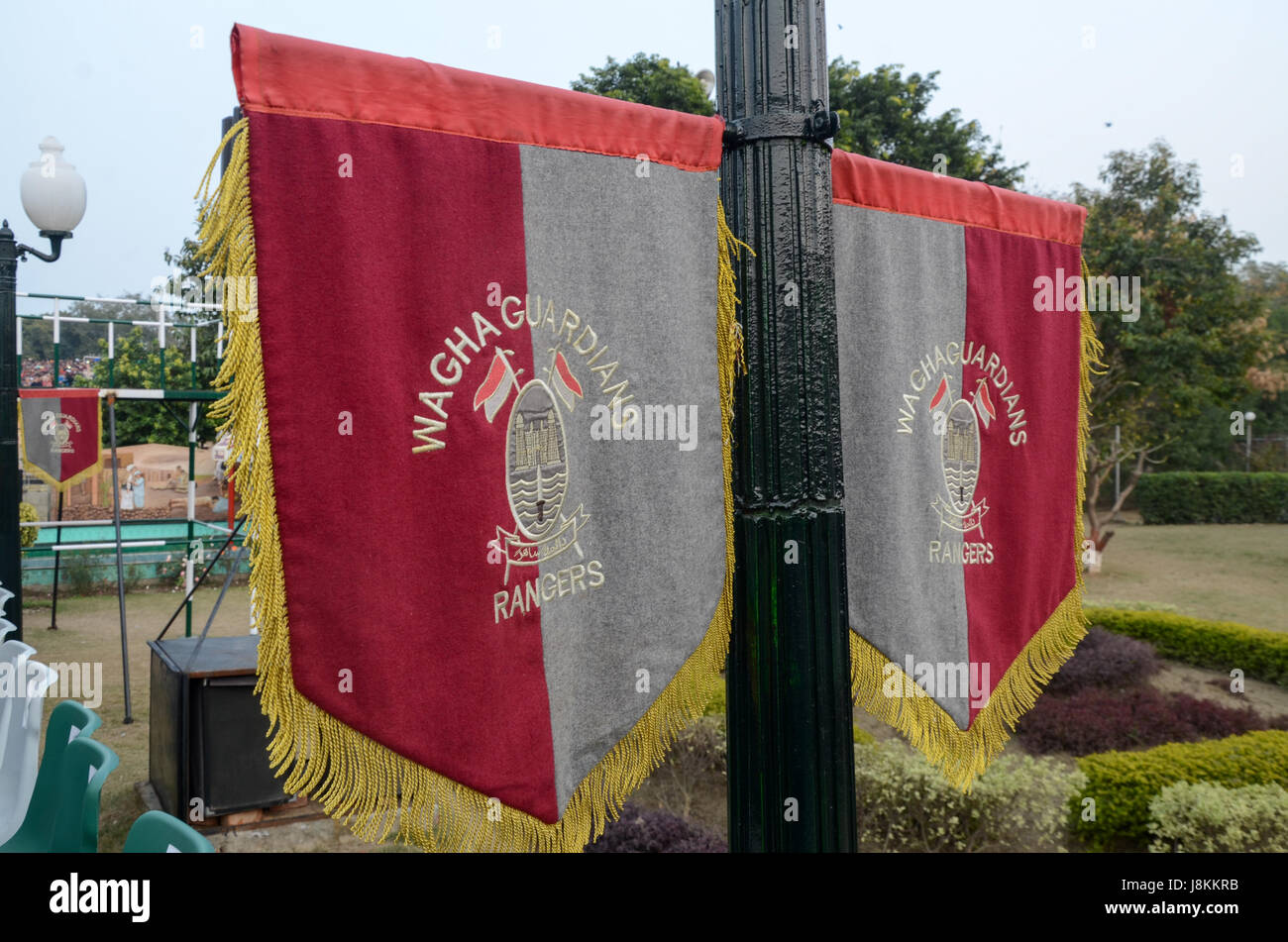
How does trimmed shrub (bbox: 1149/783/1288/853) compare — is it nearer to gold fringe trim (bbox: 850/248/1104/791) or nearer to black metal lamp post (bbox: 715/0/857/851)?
gold fringe trim (bbox: 850/248/1104/791)

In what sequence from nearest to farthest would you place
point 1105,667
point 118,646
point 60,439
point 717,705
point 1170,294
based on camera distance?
point 717,705 < point 1105,667 < point 118,646 < point 60,439 < point 1170,294

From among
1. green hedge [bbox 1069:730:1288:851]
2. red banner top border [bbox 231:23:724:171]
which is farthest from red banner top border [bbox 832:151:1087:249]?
green hedge [bbox 1069:730:1288:851]

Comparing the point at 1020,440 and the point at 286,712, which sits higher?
the point at 1020,440

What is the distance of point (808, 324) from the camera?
183 cm

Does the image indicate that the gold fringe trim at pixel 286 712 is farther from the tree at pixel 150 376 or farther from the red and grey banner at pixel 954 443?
the tree at pixel 150 376

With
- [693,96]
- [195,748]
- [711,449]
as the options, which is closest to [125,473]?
[693,96]

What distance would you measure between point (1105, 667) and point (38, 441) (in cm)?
1122

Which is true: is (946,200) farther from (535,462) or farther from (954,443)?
(535,462)

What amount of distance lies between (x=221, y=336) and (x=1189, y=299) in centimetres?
1449

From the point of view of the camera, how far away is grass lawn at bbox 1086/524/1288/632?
40.0 ft

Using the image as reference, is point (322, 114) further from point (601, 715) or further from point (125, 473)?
point (125, 473)

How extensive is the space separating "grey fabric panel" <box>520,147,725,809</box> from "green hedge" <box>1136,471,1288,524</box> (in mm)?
24439

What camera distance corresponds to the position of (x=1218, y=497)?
22.9 metres

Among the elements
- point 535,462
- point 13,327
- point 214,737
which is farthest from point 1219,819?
point 13,327
